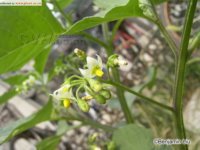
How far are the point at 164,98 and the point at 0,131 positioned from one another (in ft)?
3.00

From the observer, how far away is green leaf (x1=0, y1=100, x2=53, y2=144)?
0.52m

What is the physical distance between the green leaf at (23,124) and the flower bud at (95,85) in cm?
15

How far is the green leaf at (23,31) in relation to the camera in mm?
412

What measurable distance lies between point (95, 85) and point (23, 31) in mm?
104

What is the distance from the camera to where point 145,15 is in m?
0.46

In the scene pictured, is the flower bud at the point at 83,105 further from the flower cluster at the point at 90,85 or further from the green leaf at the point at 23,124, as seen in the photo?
the green leaf at the point at 23,124

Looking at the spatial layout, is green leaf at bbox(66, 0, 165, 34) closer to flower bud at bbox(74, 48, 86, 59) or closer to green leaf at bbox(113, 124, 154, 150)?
flower bud at bbox(74, 48, 86, 59)

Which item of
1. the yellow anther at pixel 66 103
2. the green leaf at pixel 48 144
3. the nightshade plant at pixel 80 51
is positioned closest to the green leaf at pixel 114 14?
the nightshade plant at pixel 80 51

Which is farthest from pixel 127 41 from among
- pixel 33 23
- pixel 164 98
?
pixel 33 23

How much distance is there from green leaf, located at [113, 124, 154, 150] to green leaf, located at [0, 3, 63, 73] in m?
0.20

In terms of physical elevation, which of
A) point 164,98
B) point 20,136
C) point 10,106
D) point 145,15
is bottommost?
point 164,98

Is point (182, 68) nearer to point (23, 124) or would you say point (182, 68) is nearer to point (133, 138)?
point (133, 138)

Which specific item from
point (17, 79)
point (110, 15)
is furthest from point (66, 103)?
point (17, 79)

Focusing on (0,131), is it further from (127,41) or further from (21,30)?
(127,41)
